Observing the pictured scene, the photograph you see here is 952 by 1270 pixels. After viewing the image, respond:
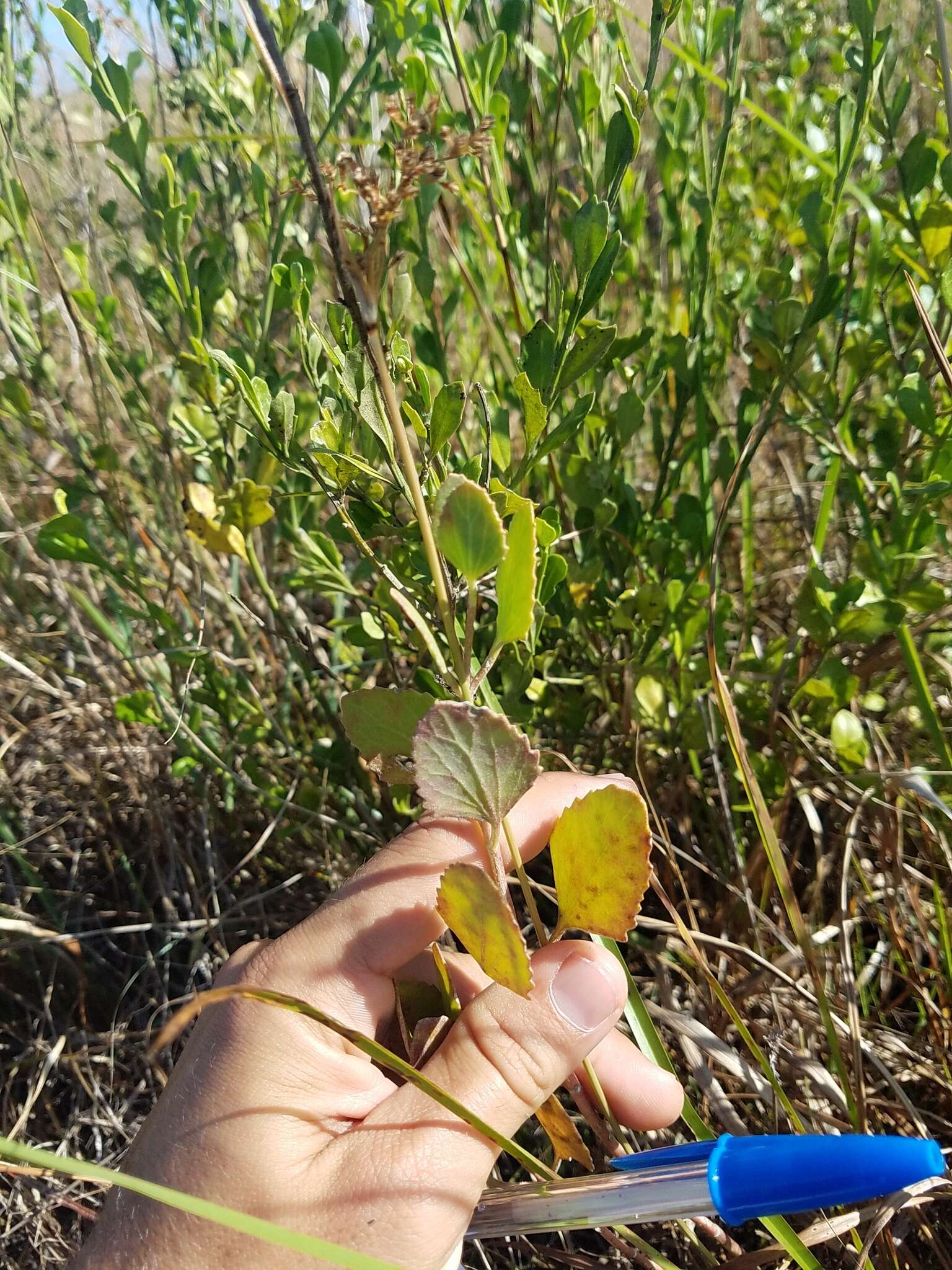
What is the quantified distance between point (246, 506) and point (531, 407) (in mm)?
393

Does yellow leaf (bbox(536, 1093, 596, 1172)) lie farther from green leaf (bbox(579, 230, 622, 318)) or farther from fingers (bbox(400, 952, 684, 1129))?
green leaf (bbox(579, 230, 622, 318))

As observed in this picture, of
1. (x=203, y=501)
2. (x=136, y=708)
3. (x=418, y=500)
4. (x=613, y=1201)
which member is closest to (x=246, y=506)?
(x=203, y=501)

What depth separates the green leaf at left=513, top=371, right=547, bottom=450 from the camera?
595mm

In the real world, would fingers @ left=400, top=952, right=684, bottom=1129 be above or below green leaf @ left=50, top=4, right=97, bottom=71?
below

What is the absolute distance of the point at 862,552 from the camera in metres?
1.02

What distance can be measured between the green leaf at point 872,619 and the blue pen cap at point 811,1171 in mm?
480

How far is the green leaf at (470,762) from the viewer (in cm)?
49

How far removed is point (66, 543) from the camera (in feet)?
3.28

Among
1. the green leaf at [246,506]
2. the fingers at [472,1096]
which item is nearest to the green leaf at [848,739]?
the fingers at [472,1096]

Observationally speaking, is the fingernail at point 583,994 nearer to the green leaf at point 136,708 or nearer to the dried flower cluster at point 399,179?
the dried flower cluster at point 399,179

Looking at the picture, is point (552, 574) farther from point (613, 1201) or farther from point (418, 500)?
point (613, 1201)

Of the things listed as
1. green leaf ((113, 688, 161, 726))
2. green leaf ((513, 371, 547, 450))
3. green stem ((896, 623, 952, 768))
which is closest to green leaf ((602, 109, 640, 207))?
green leaf ((513, 371, 547, 450))

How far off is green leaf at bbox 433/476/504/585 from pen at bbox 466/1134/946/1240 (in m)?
0.46

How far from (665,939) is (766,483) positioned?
2.89 feet
